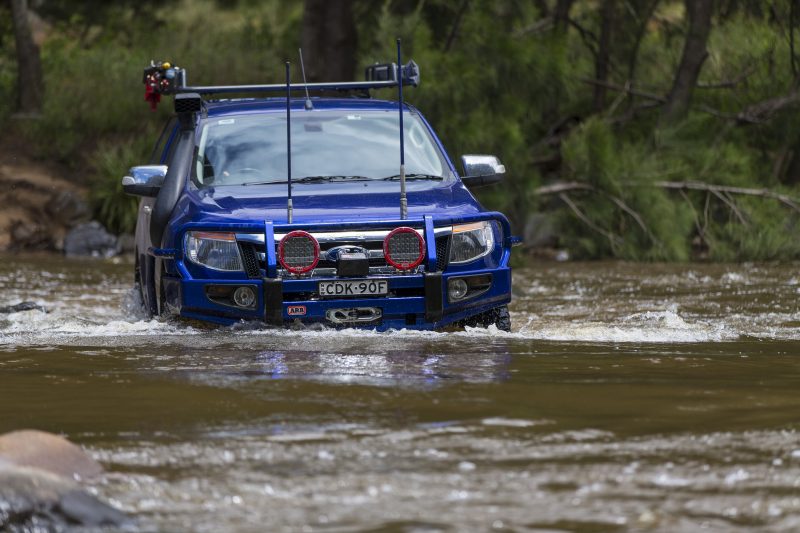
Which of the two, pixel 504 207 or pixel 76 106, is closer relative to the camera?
pixel 504 207

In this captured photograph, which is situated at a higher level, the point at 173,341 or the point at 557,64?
the point at 557,64

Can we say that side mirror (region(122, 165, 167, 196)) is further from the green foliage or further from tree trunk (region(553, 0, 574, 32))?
tree trunk (region(553, 0, 574, 32))

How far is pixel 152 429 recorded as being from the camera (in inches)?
219

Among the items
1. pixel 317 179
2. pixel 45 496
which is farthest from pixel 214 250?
pixel 45 496

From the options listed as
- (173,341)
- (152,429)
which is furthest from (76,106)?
(152,429)

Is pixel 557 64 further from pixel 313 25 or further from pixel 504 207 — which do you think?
pixel 313 25

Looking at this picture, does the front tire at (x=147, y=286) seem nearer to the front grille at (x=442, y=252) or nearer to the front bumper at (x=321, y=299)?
the front bumper at (x=321, y=299)

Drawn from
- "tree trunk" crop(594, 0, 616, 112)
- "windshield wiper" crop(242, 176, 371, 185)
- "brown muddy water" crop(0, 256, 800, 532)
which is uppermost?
"tree trunk" crop(594, 0, 616, 112)

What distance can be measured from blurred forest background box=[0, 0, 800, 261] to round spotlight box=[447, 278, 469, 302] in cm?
716

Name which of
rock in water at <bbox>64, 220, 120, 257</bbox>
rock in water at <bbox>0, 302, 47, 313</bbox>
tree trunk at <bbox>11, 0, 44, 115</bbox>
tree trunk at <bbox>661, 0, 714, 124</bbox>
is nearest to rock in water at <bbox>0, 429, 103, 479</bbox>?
rock in water at <bbox>0, 302, 47, 313</bbox>

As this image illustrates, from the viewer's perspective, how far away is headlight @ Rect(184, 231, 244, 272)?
Result: 818 centimetres

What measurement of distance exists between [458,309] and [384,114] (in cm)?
193

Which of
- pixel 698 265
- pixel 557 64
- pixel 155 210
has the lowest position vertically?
pixel 698 265

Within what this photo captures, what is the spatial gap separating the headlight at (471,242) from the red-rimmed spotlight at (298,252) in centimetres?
77
